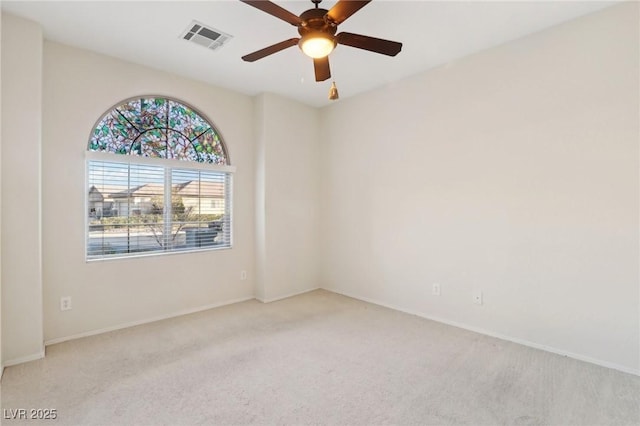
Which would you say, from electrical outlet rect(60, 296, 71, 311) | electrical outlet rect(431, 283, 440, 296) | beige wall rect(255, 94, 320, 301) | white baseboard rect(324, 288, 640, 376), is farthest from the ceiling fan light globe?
electrical outlet rect(60, 296, 71, 311)

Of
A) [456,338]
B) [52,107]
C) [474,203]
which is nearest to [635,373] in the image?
[456,338]

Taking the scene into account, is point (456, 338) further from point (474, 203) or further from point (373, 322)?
point (474, 203)

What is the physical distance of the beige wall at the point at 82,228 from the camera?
2803mm

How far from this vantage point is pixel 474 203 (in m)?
3.09

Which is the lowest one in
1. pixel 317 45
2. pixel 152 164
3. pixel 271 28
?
pixel 152 164

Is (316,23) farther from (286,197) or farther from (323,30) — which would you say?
(286,197)

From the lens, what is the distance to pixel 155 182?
345 centimetres

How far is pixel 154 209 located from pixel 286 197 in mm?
1596

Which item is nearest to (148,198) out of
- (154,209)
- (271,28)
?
(154,209)

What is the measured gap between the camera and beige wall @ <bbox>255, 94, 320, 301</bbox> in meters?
4.11

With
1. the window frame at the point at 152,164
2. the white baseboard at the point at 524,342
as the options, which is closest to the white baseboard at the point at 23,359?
the window frame at the point at 152,164

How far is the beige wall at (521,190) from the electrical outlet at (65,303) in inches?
123

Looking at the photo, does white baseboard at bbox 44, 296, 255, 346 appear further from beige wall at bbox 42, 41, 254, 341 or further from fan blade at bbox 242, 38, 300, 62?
fan blade at bbox 242, 38, 300, 62

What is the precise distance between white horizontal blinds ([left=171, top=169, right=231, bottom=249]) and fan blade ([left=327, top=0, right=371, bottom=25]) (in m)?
2.50
